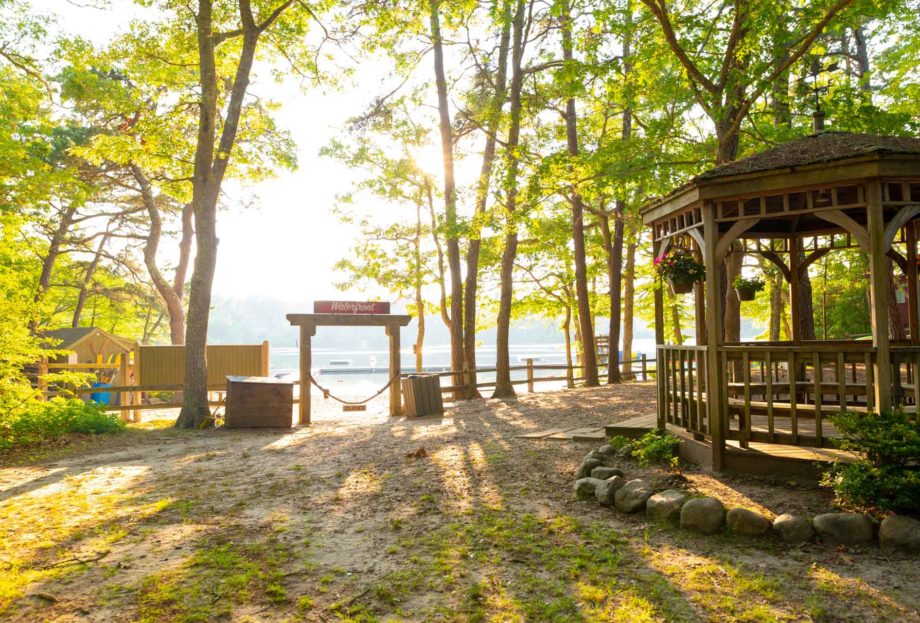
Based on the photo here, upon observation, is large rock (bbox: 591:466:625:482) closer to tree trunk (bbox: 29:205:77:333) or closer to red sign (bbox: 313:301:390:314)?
red sign (bbox: 313:301:390:314)

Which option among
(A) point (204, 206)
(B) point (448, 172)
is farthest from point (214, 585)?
(B) point (448, 172)

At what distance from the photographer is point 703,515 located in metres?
5.09

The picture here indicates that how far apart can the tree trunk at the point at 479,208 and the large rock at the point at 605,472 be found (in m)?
9.93

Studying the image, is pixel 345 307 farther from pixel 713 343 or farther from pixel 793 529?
pixel 793 529

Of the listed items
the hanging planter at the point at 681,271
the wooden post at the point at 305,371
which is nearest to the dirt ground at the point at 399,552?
the hanging planter at the point at 681,271

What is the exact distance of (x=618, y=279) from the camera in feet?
63.8

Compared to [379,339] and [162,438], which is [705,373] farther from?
[379,339]

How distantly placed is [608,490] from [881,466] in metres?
2.25

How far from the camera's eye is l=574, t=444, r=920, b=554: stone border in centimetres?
455

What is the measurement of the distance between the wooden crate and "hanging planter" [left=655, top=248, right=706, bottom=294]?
7.45 m

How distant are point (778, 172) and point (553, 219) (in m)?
17.6

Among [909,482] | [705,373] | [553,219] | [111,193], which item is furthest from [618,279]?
[111,193]

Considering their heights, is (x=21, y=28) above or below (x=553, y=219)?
above

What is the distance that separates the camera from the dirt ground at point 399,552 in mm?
3777
